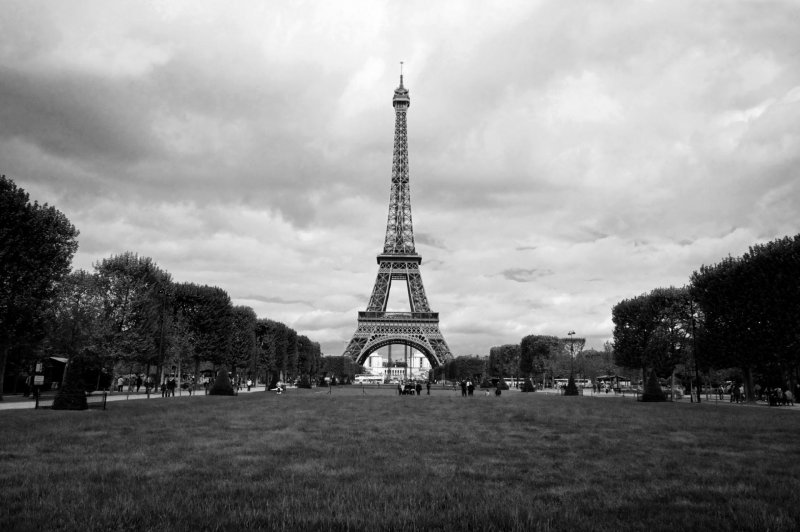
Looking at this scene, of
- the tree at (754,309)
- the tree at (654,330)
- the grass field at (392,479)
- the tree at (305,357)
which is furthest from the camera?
the tree at (305,357)

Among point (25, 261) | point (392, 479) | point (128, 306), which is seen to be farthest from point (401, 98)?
point (392, 479)

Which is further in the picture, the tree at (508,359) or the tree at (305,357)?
the tree at (508,359)

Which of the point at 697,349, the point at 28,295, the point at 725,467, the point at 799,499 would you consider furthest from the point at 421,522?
the point at 697,349

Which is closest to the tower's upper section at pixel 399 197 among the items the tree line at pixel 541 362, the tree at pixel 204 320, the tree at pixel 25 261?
the tree line at pixel 541 362

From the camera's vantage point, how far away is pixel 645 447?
14.9m

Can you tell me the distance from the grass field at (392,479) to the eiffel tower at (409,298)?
3428 inches

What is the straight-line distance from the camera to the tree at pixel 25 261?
32188mm

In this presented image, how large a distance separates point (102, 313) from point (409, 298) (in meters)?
71.1

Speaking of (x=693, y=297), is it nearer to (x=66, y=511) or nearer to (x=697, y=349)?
(x=697, y=349)

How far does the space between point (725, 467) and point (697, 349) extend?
40.4 metres

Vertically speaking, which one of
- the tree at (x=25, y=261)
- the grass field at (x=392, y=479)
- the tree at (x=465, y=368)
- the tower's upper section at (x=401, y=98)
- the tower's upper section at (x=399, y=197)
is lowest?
the grass field at (x=392, y=479)

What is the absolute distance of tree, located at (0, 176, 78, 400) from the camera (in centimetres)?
3219

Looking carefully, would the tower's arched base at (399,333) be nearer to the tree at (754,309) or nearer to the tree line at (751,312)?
the tree line at (751,312)

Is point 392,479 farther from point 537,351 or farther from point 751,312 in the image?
point 537,351
